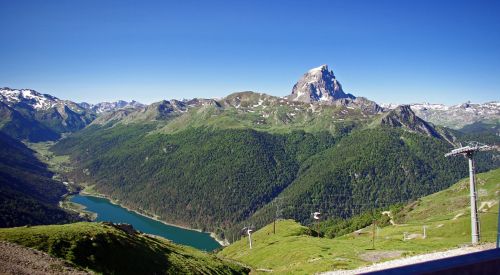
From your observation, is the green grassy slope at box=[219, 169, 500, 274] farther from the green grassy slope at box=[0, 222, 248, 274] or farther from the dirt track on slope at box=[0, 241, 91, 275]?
the dirt track on slope at box=[0, 241, 91, 275]

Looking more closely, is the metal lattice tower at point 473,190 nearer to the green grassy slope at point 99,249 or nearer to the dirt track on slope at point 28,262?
the green grassy slope at point 99,249

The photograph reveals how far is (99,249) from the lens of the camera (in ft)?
151

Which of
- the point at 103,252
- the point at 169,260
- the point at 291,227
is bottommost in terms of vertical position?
the point at 291,227

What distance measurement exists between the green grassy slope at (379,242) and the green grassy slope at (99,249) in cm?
2031

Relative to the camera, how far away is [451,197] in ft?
640

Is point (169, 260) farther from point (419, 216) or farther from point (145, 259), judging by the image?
point (419, 216)

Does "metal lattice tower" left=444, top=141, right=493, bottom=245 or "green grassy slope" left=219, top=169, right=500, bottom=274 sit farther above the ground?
"metal lattice tower" left=444, top=141, right=493, bottom=245

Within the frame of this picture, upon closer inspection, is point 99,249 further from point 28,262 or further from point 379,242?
point 379,242

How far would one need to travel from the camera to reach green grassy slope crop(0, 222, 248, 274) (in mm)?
41156

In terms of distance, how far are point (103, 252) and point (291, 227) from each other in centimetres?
11647

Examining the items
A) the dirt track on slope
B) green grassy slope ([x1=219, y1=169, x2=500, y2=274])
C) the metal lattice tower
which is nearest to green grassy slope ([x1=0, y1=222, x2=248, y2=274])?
the dirt track on slope

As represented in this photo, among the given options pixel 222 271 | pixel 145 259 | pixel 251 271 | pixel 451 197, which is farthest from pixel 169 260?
pixel 451 197

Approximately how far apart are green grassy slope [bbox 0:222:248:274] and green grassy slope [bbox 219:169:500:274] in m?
20.3

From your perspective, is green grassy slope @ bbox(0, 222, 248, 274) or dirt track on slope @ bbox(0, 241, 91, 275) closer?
dirt track on slope @ bbox(0, 241, 91, 275)
